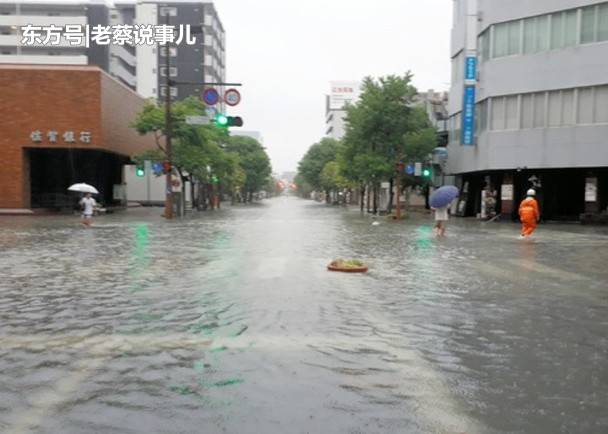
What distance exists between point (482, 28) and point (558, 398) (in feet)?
119

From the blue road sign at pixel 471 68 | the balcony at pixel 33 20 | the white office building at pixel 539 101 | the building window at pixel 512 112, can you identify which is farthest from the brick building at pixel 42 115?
the balcony at pixel 33 20

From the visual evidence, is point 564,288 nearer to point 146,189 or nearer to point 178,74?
point 146,189

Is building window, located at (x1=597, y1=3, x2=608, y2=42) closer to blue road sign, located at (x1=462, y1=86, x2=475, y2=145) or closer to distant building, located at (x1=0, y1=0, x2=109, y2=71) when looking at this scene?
blue road sign, located at (x1=462, y1=86, x2=475, y2=145)

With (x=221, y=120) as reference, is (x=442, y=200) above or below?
below

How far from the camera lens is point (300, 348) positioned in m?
6.64

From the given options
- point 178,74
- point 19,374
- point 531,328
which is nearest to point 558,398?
point 531,328

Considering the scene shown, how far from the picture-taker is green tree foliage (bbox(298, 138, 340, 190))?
9694 cm

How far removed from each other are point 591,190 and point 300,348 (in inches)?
1286

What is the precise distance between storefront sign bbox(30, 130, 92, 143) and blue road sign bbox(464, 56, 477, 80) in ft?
78.2

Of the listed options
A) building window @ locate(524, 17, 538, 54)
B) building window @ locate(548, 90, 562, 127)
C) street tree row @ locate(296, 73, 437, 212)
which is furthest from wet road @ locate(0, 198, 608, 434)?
street tree row @ locate(296, 73, 437, 212)

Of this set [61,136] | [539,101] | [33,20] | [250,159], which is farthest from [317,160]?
[539,101]

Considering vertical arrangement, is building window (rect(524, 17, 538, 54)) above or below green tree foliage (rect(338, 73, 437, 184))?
above

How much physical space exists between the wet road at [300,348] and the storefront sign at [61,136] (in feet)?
85.4

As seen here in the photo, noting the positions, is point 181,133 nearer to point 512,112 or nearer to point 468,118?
point 468,118
